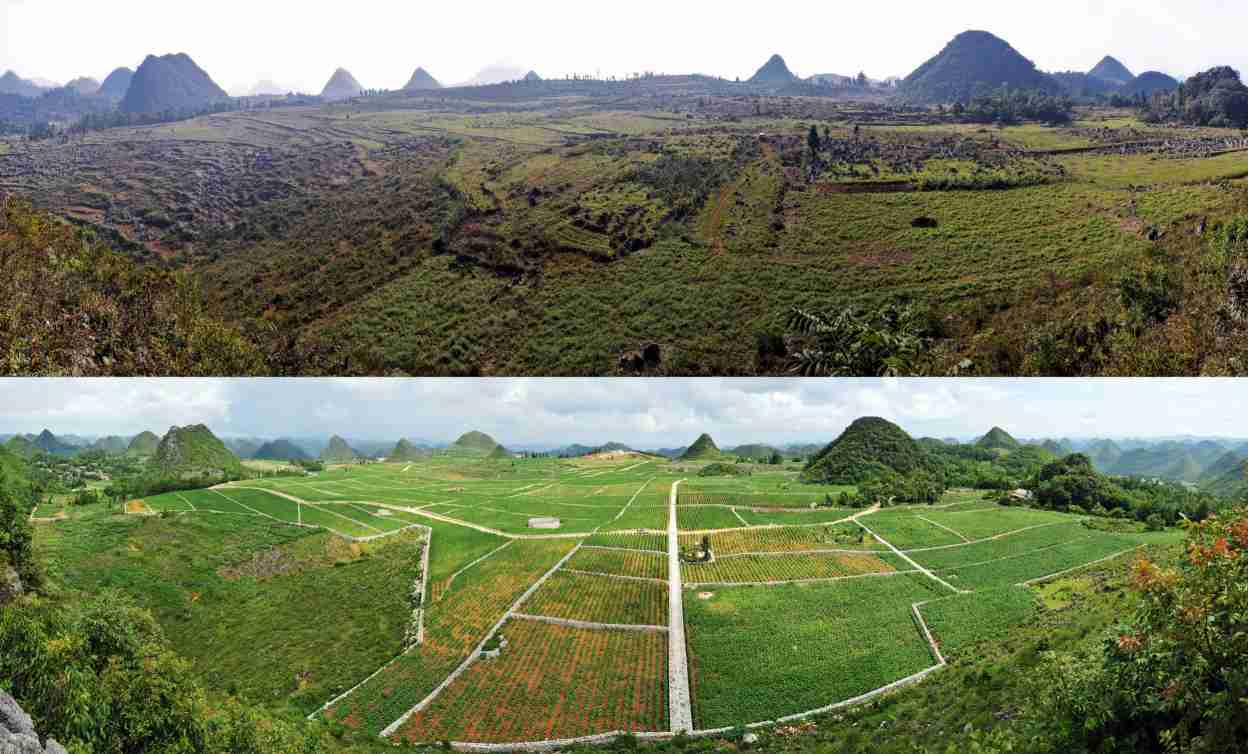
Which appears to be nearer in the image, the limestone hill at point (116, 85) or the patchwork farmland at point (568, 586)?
the patchwork farmland at point (568, 586)

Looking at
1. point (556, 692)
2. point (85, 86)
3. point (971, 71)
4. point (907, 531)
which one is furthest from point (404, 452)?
point (85, 86)

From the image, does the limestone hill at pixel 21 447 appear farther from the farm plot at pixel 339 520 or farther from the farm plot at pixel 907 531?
the farm plot at pixel 907 531

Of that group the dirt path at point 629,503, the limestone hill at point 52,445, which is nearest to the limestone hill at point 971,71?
the dirt path at point 629,503

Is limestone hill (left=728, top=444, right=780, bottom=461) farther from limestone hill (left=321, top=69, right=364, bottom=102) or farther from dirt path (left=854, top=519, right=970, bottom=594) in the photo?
limestone hill (left=321, top=69, right=364, bottom=102)

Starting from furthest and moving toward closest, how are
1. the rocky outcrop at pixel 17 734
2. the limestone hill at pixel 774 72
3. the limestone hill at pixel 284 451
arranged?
the limestone hill at pixel 774 72 < the limestone hill at pixel 284 451 < the rocky outcrop at pixel 17 734

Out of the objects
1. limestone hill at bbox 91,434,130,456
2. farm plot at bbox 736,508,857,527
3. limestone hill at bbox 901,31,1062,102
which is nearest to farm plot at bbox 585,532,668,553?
farm plot at bbox 736,508,857,527
